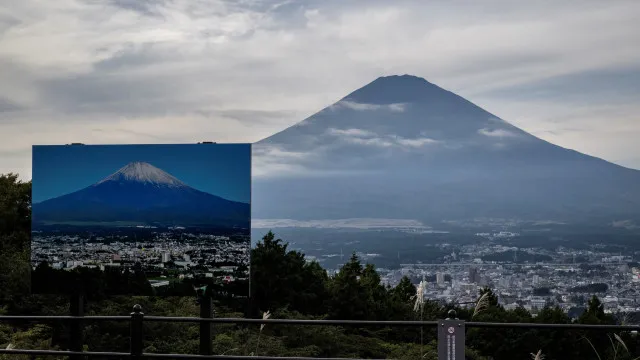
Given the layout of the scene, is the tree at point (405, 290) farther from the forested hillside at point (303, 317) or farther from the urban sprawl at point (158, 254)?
the urban sprawl at point (158, 254)

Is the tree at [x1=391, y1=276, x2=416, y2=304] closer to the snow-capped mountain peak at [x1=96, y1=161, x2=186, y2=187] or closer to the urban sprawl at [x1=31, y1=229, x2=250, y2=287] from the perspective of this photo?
the urban sprawl at [x1=31, y1=229, x2=250, y2=287]

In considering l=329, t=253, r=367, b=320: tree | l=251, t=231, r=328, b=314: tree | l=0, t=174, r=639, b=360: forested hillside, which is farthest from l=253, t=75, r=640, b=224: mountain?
l=251, t=231, r=328, b=314: tree

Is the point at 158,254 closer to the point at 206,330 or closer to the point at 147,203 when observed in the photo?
the point at 147,203

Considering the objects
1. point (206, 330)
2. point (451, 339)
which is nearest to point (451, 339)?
point (451, 339)

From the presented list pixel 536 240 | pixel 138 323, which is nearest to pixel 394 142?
pixel 536 240

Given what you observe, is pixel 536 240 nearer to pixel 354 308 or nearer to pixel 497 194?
pixel 497 194

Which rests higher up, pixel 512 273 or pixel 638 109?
pixel 638 109

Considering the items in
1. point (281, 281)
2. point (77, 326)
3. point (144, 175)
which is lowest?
point (77, 326)
